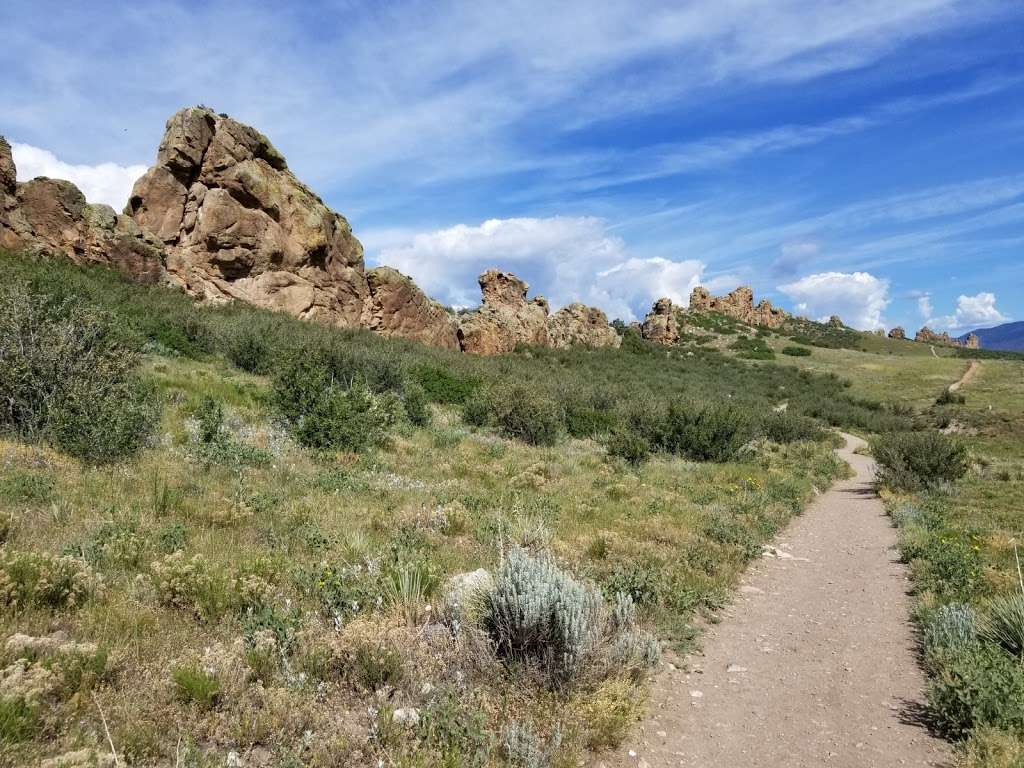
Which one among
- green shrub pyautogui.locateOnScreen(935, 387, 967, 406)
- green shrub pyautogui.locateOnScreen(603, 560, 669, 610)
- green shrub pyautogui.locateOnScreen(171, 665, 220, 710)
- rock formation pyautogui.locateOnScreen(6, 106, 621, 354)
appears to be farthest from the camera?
green shrub pyautogui.locateOnScreen(935, 387, 967, 406)

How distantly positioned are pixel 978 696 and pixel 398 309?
39798 mm

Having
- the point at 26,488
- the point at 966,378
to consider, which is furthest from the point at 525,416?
the point at 966,378

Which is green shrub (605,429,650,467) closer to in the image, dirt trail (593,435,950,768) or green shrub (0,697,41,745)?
dirt trail (593,435,950,768)

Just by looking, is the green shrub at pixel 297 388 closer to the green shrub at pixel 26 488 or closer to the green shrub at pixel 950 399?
the green shrub at pixel 26 488

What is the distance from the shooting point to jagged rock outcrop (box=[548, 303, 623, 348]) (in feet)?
176

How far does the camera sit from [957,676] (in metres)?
4.30

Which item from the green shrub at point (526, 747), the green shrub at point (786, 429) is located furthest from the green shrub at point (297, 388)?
the green shrub at point (786, 429)

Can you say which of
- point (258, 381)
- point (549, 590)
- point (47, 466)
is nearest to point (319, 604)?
point (549, 590)

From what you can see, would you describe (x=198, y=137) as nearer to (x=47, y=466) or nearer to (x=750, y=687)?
(x=47, y=466)

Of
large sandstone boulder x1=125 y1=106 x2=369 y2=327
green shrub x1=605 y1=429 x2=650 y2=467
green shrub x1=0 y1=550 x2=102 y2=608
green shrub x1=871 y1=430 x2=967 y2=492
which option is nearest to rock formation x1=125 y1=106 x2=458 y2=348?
large sandstone boulder x1=125 y1=106 x2=369 y2=327

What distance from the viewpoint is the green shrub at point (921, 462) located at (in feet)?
51.7

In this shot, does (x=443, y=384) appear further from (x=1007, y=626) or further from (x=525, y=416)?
(x=1007, y=626)

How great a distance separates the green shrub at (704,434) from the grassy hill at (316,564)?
109 inches

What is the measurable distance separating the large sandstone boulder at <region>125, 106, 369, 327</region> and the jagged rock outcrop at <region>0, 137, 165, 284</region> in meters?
2.06
